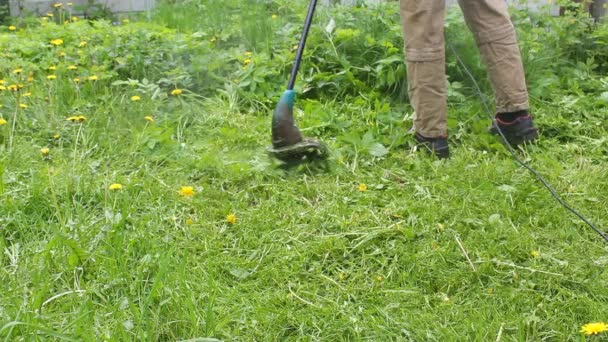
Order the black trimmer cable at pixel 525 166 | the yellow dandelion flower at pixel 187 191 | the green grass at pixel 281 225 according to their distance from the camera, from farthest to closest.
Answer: the yellow dandelion flower at pixel 187 191, the black trimmer cable at pixel 525 166, the green grass at pixel 281 225

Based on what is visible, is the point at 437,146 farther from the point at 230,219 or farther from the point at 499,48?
the point at 230,219

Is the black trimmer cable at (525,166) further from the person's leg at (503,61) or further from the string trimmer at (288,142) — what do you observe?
the string trimmer at (288,142)

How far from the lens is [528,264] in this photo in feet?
8.23

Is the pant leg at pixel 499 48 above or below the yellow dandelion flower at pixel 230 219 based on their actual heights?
above

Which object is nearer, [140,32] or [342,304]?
[342,304]

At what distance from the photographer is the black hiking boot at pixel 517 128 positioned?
11.9ft

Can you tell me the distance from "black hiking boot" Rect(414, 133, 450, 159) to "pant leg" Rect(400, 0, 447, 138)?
0.02 m

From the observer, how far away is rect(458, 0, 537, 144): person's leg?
354cm

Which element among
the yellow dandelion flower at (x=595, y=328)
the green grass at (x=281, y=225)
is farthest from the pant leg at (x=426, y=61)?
the yellow dandelion flower at (x=595, y=328)

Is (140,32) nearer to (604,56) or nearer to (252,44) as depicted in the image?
(252,44)

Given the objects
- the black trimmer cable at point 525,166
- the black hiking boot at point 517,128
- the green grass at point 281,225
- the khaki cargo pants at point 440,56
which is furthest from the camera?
the black hiking boot at point 517,128

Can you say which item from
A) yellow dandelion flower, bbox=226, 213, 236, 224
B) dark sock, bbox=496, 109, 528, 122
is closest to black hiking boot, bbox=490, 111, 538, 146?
dark sock, bbox=496, 109, 528, 122

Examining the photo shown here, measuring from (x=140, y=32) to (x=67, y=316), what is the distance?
3.23 meters

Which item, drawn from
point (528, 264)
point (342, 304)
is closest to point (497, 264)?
point (528, 264)
